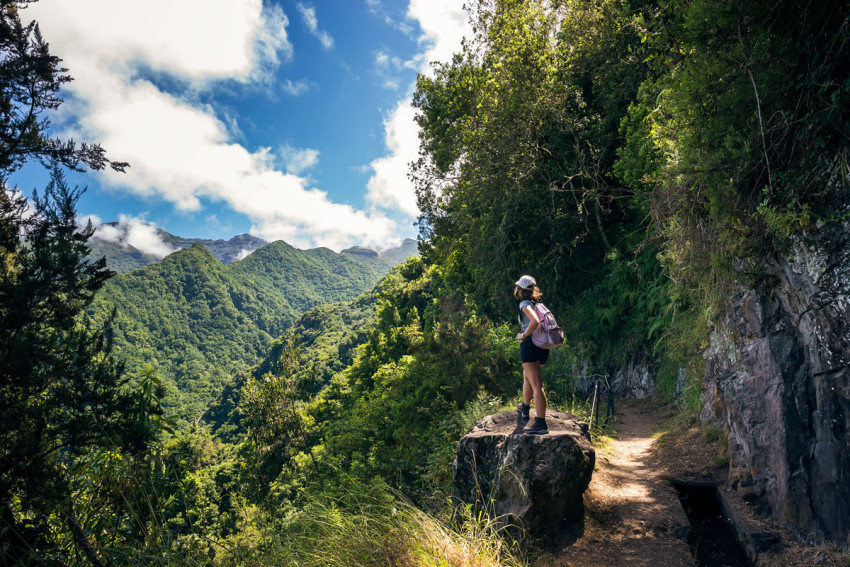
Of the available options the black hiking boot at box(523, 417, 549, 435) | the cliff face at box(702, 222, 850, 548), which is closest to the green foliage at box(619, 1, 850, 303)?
the cliff face at box(702, 222, 850, 548)

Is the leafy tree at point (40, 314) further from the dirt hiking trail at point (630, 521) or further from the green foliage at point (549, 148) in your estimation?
the green foliage at point (549, 148)

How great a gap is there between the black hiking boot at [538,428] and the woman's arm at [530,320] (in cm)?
100

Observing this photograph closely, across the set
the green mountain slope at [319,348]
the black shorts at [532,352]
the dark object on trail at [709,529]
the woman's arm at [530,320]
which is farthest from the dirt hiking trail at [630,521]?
the green mountain slope at [319,348]

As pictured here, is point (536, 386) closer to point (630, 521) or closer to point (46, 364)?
point (630, 521)

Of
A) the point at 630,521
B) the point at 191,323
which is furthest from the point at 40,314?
the point at 191,323

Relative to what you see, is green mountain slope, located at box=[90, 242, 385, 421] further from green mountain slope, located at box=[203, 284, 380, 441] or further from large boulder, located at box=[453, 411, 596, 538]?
large boulder, located at box=[453, 411, 596, 538]

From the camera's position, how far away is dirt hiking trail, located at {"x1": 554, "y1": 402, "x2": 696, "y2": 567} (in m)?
3.87

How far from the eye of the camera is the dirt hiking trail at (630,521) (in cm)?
387

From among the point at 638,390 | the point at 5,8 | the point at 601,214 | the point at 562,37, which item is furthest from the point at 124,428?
the point at 562,37

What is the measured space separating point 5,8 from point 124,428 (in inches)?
301

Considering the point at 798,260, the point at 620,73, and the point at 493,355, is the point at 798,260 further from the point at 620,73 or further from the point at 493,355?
the point at 493,355

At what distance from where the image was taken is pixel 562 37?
12.8 m

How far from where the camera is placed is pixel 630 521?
4430mm

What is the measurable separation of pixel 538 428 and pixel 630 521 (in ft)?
4.45
